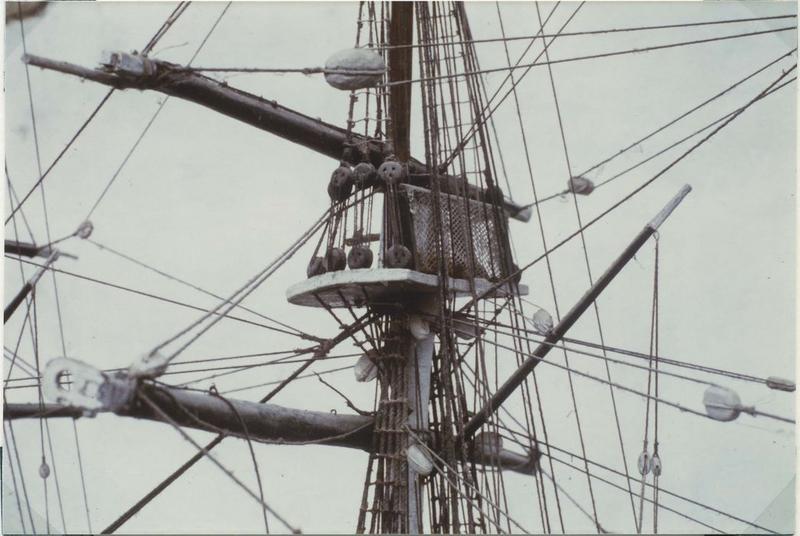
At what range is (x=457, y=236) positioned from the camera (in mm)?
9070

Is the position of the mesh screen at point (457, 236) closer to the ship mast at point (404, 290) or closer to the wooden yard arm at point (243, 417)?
the ship mast at point (404, 290)

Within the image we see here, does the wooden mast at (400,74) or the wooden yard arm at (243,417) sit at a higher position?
the wooden mast at (400,74)

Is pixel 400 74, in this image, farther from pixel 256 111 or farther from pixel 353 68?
pixel 353 68

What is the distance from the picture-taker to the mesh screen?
8.85m

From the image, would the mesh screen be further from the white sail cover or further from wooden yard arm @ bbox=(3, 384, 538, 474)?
the white sail cover

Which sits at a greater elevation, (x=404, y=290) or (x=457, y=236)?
(x=457, y=236)

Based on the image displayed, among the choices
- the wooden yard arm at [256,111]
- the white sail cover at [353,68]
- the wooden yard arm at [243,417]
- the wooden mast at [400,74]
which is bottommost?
the wooden yard arm at [243,417]

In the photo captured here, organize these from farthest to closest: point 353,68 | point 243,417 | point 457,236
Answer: point 457,236 → point 243,417 → point 353,68

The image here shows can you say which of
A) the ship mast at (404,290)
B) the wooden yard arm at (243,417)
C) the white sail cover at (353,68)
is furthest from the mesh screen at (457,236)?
the white sail cover at (353,68)

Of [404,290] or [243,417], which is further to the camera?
[404,290]

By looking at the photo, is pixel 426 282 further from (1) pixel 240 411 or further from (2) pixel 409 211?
(1) pixel 240 411

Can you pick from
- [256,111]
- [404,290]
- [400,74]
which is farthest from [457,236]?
[256,111]

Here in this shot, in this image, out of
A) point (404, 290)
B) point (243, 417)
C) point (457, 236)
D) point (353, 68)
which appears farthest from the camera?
point (457, 236)

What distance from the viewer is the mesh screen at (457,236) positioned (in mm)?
8852
